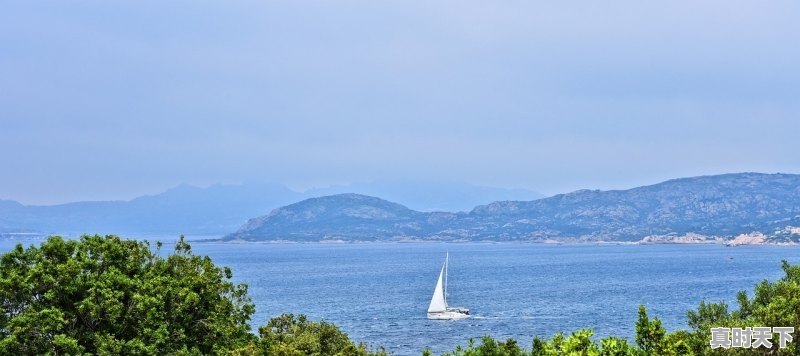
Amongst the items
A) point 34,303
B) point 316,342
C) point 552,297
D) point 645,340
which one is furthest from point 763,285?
point 552,297

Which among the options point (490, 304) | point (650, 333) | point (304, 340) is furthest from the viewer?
point (490, 304)

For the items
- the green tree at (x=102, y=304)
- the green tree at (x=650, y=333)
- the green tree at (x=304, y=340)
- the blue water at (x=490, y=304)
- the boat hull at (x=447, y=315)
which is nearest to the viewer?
the green tree at (x=650, y=333)

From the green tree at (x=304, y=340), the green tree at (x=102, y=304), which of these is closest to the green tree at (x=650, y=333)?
the green tree at (x=304, y=340)

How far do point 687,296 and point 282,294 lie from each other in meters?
87.3

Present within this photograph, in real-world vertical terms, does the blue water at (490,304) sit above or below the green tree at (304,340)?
below

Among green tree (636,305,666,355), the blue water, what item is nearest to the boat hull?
the blue water

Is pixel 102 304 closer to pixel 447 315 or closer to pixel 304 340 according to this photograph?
pixel 304 340

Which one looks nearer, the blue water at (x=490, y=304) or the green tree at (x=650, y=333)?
the green tree at (x=650, y=333)

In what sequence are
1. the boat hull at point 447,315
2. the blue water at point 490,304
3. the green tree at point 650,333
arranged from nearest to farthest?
the green tree at point 650,333, the blue water at point 490,304, the boat hull at point 447,315

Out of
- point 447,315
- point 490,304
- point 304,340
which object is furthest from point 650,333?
point 490,304

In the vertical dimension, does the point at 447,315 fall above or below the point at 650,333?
below

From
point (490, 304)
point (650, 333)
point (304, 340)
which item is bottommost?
point (490, 304)

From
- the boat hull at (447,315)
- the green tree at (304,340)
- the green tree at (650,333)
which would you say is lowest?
the boat hull at (447,315)

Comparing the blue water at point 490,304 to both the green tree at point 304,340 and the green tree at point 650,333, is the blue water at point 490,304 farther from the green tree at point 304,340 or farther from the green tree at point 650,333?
the green tree at point 650,333
